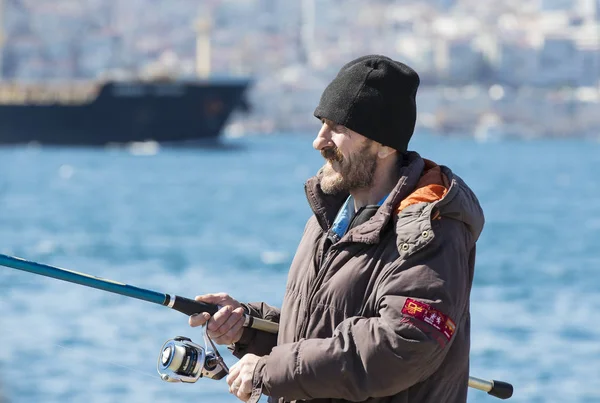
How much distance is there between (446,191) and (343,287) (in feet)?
0.95

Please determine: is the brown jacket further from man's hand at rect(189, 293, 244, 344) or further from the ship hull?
the ship hull

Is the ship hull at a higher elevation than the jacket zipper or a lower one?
higher

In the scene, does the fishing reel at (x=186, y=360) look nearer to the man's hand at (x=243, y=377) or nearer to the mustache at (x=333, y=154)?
the man's hand at (x=243, y=377)

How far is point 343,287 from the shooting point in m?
2.70

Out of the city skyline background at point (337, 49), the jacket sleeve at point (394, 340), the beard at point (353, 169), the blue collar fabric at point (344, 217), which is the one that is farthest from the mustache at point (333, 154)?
the city skyline background at point (337, 49)

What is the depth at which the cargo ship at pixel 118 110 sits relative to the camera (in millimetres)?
57688

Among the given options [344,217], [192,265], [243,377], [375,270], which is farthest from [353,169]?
[192,265]

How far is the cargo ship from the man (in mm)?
54678

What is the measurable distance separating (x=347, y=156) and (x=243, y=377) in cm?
52

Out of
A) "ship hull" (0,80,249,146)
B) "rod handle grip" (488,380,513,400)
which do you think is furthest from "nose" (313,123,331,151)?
"ship hull" (0,80,249,146)

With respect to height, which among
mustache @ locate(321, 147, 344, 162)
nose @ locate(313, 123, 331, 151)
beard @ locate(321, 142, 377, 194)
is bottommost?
beard @ locate(321, 142, 377, 194)

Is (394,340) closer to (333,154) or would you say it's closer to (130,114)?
(333,154)

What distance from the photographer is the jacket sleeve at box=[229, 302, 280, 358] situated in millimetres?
3137

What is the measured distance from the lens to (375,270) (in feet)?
8.76
